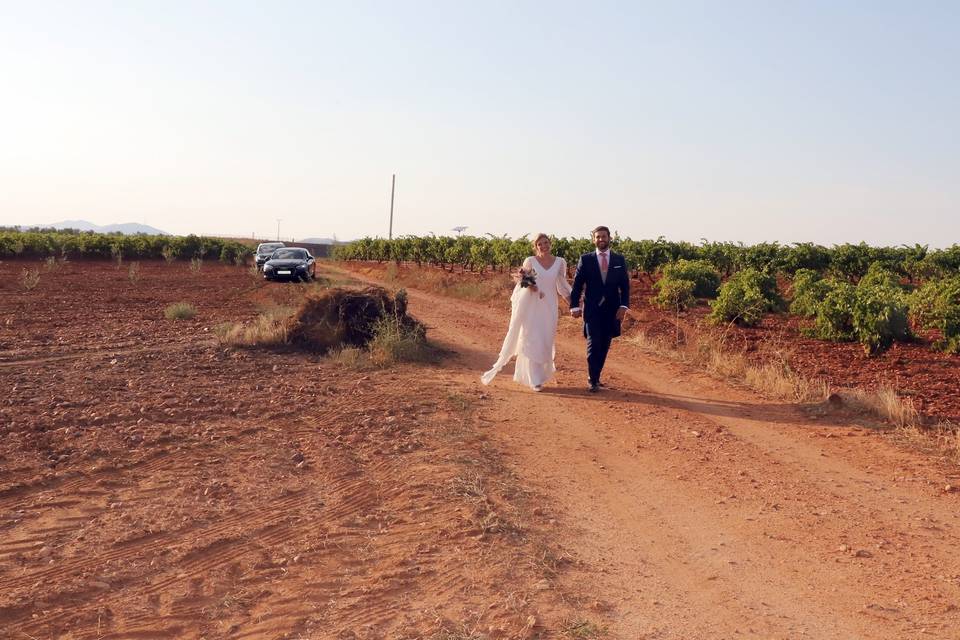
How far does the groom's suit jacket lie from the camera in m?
8.73

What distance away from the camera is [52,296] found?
19.8 meters

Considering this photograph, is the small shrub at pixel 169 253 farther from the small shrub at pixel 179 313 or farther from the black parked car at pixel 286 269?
the small shrub at pixel 179 313

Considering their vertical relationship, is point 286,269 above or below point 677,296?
below

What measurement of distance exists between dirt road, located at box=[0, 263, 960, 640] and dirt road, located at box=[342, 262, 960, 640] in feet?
0.07

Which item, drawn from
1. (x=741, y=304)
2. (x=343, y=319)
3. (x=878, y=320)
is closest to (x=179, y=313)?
(x=343, y=319)

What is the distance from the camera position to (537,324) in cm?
879

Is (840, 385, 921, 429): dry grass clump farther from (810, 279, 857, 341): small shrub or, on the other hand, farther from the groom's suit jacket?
(810, 279, 857, 341): small shrub

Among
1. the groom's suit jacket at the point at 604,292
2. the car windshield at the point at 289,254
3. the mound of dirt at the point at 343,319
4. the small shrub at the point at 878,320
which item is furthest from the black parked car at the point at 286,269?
the groom's suit jacket at the point at 604,292

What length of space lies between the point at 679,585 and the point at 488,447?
2.61 meters

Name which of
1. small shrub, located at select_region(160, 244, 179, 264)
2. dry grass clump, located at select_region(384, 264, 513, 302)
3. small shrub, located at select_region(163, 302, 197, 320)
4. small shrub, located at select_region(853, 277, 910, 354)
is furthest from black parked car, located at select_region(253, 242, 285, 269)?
small shrub, located at select_region(853, 277, 910, 354)

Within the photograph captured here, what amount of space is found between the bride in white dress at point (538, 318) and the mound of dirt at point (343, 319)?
253 cm

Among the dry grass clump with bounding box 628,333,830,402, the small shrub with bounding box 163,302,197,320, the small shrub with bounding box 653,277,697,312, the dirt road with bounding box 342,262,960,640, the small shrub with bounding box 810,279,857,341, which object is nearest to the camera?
the dirt road with bounding box 342,262,960,640

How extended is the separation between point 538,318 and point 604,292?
0.77m

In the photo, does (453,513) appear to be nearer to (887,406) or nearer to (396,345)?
(887,406)
